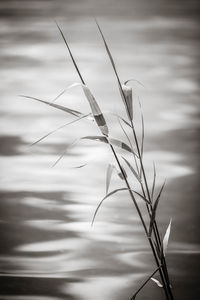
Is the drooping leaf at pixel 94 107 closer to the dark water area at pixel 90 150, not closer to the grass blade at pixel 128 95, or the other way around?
the grass blade at pixel 128 95

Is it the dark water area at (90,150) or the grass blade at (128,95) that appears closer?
the grass blade at (128,95)

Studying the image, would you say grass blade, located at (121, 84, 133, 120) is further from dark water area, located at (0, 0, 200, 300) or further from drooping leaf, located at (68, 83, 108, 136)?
dark water area, located at (0, 0, 200, 300)

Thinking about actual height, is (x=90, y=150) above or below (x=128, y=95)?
below

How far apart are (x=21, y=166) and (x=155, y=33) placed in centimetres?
81

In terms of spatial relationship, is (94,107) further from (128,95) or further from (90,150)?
(90,150)

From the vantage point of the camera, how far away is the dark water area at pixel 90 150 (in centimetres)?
162

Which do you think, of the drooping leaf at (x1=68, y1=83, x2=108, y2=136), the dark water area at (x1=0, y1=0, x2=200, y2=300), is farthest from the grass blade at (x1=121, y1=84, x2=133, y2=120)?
the dark water area at (x1=0, y1=0, x2=200, y2=300)

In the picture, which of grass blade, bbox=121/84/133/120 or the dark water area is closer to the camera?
grass blade, bbox=121/84/133/120

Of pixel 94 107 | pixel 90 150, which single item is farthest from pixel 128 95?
pixel 90 150

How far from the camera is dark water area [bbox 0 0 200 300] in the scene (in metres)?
1.62

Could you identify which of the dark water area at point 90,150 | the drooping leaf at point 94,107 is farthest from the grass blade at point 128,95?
the dark water area at point 90,150

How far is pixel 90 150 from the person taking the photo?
5.37 feet

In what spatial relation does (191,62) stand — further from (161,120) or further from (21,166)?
(21,166)

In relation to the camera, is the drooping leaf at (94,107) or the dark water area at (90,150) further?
the dark water area at (90,150)
